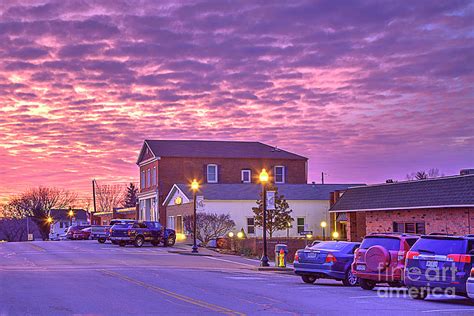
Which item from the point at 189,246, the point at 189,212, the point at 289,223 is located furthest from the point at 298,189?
the point at 189,246

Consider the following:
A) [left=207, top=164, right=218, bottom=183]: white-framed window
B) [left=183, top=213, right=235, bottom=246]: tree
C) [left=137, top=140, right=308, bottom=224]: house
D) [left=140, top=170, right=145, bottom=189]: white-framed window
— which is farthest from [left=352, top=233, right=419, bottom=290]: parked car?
[left=140, top=170, right=145, bottom=189]: white-framed window

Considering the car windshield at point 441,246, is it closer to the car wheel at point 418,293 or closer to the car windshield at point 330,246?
the car wheel at point 418,293

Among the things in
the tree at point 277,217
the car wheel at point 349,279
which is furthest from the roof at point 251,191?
the car wheel at point 349,279

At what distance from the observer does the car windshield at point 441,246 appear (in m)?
17.7

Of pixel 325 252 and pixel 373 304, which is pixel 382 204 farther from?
pixel 373 304

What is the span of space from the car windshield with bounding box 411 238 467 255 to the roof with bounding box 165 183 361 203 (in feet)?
146

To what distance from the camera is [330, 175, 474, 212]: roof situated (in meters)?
35.6

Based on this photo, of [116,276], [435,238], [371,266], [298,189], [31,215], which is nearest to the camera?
[435,238]

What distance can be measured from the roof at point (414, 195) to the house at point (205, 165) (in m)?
32.2

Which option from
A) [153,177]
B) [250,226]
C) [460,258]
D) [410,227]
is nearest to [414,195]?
[410,227]

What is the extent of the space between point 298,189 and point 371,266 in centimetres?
4586

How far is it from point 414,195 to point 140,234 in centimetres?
2232

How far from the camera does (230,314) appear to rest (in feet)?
48.5

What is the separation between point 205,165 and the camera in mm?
78375
